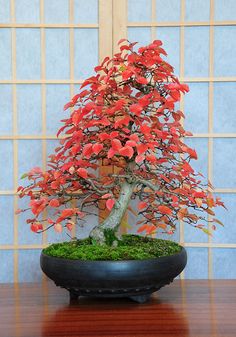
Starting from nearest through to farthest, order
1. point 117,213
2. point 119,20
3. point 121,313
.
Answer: point 121,313
point 117,213
point 119,20

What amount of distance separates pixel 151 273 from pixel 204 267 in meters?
0.45

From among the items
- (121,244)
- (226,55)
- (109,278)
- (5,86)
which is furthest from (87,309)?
(226,55)

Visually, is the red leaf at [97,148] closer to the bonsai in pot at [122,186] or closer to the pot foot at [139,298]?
the bonsai in pot at [122,186]

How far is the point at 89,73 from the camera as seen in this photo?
4.88ft

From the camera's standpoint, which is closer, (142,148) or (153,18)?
(142,148)

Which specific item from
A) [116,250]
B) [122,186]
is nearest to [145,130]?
[122,186]

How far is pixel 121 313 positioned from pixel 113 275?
0.09 m

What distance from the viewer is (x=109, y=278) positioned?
3.56ft

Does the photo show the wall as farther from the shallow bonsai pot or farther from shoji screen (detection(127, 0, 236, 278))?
the shallow bonsai pot

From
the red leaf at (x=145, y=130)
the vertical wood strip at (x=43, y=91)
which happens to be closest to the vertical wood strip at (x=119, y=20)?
the vertical wood strip at (x=43, y=91)

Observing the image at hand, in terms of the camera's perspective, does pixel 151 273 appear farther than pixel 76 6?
No

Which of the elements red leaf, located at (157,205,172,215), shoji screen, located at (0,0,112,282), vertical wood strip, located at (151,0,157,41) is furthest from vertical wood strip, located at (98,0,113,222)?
red leaf, located at (157,205,172,215)

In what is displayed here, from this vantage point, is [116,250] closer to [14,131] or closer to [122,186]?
[122,186]

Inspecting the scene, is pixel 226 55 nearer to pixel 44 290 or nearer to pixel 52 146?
pixel 52 146
